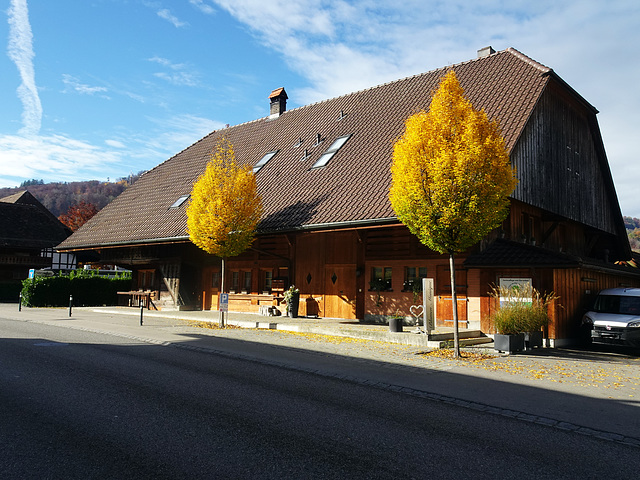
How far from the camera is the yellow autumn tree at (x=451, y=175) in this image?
37.3 feet

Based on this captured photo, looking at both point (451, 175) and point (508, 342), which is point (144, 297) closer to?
point (508, 342)

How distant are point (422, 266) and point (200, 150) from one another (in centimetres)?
1869

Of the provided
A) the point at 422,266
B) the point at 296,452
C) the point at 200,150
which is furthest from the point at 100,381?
the point at 200,150

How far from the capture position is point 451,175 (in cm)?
1141

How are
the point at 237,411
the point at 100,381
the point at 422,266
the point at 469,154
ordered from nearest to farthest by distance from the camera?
the point at 237,411
the point at 100,381
the point at 469,154
the point at 422,266

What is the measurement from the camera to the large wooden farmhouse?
625 inches

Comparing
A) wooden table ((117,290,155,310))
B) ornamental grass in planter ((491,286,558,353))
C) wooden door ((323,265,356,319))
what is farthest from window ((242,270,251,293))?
ornamental grass in planter ((491,286,558,353))

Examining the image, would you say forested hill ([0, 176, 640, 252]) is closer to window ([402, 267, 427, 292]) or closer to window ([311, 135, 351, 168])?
window ([311, 135, 351, 168])

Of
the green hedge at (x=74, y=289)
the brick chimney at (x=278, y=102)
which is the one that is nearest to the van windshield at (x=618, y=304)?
the brick chimney at (x=278, y=102)

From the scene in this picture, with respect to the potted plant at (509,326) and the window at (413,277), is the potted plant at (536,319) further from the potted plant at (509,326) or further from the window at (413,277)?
the window at (413,277)

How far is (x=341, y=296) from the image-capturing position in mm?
19188

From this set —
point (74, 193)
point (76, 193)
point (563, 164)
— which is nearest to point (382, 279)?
point (563, 164)

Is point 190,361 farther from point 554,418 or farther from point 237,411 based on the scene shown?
point 554,418

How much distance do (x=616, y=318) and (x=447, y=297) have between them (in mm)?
4918
